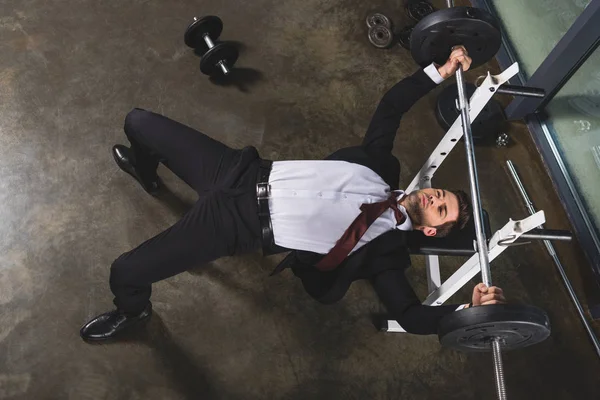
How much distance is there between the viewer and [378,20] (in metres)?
3.41

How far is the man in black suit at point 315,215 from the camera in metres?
1.98

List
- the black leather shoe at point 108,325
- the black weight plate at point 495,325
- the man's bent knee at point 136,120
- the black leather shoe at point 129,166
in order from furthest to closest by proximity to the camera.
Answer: the black leather shoe at point 129,166 < the black leather shoe at point 108,325 < the man's bent knee at point 136,120 < the black weight plate at point 495,325

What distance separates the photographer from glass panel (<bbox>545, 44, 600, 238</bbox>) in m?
2.91

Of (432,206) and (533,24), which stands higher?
(533,24)

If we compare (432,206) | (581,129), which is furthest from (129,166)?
(581,129)

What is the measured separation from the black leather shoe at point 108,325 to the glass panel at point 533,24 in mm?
2647

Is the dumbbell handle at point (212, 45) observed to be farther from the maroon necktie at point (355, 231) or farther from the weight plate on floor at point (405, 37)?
the maroon necktie at point (355, 231)

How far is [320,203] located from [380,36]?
179 cm

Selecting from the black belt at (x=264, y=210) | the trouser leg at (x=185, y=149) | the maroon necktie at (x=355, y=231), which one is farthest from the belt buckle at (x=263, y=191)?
the maroon necktie at (x=355, y=231)

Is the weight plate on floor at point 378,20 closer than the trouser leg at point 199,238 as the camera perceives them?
No

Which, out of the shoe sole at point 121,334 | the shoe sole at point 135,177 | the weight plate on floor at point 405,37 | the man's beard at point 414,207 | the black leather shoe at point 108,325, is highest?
the weight plate on floor at point 405,37

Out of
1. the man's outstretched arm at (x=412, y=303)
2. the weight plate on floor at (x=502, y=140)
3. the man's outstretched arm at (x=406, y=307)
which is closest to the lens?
the man's outstretched arm at (x=412, y=303)

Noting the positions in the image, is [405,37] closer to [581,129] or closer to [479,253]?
[581,129]

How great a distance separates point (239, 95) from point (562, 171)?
6.28ft
